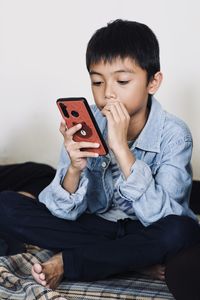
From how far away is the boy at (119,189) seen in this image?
122 centimetres

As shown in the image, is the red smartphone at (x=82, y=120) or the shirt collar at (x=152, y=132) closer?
the red smartphone at (x=82, y=120)

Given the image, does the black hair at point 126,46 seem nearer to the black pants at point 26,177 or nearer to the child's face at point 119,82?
the child's face at point 119,82

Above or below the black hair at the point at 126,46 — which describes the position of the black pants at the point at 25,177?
below

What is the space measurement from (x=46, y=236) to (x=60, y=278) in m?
0.14

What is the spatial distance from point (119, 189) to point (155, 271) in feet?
0.68

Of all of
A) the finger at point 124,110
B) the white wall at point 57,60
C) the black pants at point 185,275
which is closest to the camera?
the black pants at point 185,275

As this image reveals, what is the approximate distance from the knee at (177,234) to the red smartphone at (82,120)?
0.22 metres

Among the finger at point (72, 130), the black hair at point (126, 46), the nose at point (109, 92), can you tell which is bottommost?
the finger at point (72, 130)

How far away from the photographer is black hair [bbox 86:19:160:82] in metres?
1.33

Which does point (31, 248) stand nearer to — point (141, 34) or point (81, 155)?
point (81, 155)

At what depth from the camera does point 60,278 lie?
1236mm

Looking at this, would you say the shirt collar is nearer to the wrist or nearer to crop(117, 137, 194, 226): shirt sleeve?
crop(117, 137, 194, 226): shirt sleeve

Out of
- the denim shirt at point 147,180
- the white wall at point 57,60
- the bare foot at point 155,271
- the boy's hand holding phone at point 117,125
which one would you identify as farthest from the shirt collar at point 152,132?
the white wall at point 57,60

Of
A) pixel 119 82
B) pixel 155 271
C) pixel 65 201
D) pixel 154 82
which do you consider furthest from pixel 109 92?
pixel 155 271
